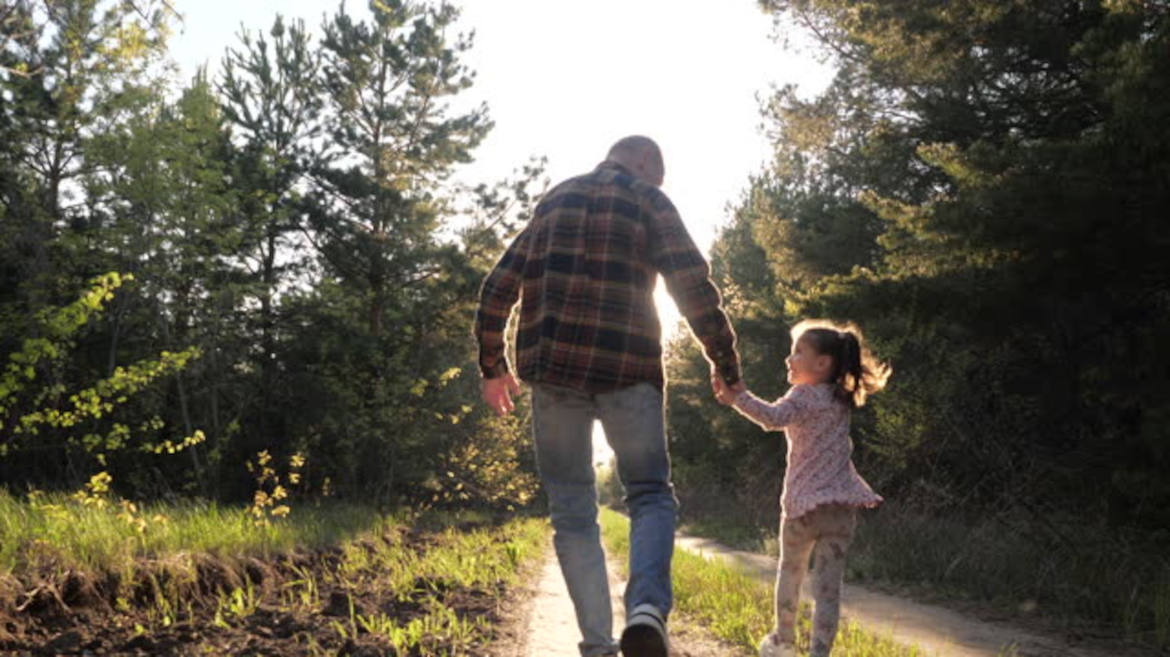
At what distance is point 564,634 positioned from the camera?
4.55 meters

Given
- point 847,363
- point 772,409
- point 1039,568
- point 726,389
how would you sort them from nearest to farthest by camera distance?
point 726,389
point 772,409
point 847,363
point 1039,568

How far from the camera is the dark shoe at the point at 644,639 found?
2.71 meters

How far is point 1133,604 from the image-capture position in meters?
5.57

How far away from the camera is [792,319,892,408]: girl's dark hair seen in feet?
12.6

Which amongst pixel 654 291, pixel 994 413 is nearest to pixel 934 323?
pixel 994 413

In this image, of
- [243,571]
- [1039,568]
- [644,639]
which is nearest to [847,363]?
[644,639]

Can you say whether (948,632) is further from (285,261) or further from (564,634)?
(285,261)

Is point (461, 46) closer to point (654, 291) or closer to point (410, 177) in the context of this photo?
point (410, 177)

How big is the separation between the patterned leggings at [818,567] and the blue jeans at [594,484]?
86 cm

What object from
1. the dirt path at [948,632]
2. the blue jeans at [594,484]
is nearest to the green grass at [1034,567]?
the dirt path at [948,632]

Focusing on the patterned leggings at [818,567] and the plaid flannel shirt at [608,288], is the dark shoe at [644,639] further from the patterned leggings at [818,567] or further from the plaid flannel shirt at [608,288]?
the patterned leggings at [818,567]

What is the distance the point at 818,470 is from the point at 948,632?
270 centimetres

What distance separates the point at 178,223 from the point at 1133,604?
17.8 meters

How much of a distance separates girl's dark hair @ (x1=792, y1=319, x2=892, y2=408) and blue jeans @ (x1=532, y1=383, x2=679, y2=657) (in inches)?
42.3
